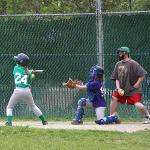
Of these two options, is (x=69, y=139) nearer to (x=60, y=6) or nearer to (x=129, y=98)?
(x=129, y=98)

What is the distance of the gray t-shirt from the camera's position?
41.5ft

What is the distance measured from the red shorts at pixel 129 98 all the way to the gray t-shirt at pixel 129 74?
0.28 ft

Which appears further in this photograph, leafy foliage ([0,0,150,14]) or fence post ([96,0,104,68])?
leafy foliage ([0,0,150,14])

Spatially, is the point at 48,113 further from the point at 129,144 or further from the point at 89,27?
the point at 129,144

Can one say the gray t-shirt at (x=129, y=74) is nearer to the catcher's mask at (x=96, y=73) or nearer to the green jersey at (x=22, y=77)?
the catcher's mask at (x=96, y=73)

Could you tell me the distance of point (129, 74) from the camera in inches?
501

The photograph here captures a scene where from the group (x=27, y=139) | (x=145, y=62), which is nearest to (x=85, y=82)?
(x=145, y=62)

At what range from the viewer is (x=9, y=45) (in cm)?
1391

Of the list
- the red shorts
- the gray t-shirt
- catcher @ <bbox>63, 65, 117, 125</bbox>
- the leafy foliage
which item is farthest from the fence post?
the leafy foliage

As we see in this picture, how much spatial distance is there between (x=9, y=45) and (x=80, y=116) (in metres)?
2.57

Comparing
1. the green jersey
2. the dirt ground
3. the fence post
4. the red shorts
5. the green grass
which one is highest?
the fence post

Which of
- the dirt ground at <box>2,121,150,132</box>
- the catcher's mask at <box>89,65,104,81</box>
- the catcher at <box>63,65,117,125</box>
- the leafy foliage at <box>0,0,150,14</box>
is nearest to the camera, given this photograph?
the dirt ground at <box>2,121,150,132</box>

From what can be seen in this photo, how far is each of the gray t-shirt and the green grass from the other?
1.92m

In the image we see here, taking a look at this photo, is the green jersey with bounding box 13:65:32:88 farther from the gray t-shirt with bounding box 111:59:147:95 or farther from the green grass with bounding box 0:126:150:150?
the gray t-shirt with bounding box 111:59:147:95
